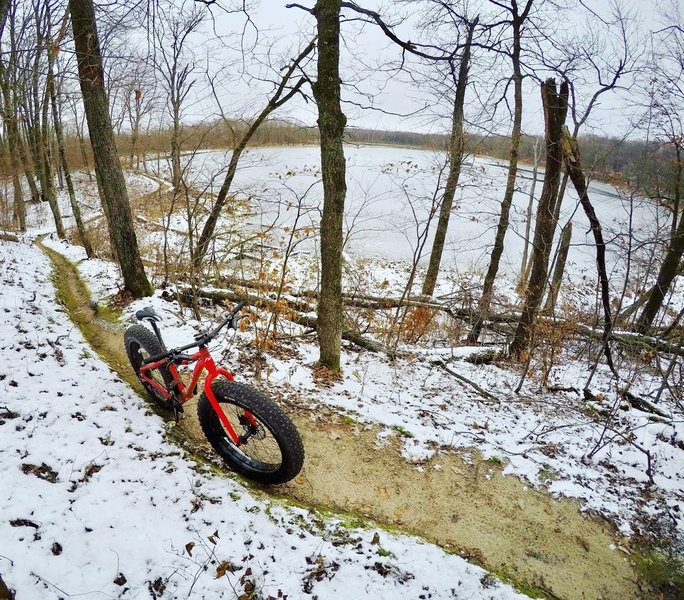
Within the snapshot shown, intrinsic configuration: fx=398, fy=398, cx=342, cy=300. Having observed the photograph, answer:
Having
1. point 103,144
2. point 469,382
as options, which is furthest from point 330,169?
point 103,144

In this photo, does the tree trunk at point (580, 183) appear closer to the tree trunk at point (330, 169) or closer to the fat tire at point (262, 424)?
the tree trunk at point (330, 169)

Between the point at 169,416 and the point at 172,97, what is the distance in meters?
12.0

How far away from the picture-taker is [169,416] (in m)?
4.32

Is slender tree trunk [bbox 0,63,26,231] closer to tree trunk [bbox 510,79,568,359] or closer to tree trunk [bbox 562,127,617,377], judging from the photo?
tree trunk [bbox 510,79,568,359]

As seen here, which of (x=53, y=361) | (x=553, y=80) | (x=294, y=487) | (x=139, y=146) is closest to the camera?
(x=294, y=487)

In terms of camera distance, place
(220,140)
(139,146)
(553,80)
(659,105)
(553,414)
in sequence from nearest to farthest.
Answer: (553,414) → (553,80) → (659,105) → (220,140) → (139,146)

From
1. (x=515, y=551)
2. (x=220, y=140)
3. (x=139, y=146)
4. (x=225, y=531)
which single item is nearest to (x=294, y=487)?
(x=225, y=531)

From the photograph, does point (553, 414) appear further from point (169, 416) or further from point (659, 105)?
point (659, 105)

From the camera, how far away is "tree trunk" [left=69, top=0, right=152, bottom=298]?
610cm

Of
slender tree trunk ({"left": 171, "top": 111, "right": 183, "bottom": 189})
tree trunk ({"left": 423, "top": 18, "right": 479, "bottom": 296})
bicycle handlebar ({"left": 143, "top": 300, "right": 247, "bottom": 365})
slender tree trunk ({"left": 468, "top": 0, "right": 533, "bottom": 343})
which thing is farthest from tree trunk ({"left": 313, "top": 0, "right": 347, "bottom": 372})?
slender tree trunk ({"left": 468, "top": 0, "right": 533, "bottom": 343})

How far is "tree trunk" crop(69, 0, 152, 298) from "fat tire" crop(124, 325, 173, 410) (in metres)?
3.25

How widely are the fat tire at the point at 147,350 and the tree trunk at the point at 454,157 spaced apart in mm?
5577

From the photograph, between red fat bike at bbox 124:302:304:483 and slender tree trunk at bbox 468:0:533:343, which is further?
slender tree trunk at bbox 468:0:533:343

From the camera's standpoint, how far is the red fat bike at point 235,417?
3.21m
